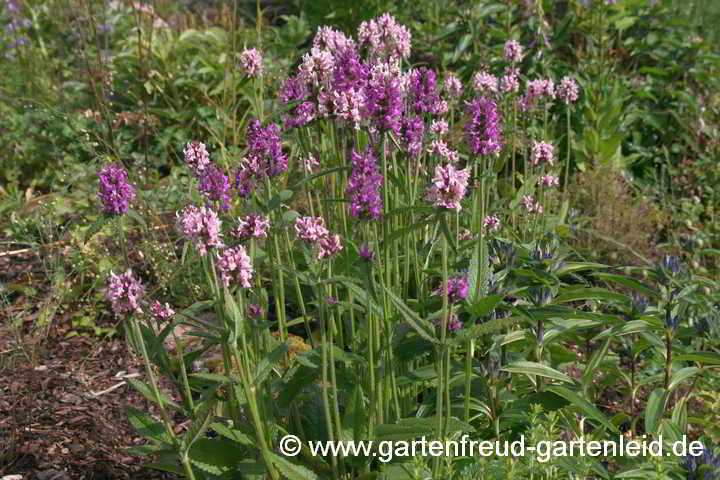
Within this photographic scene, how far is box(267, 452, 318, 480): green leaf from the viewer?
190 cm

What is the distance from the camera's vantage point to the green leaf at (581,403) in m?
2.12

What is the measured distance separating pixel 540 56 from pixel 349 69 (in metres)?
2.75

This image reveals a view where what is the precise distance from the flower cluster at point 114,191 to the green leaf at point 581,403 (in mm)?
1356

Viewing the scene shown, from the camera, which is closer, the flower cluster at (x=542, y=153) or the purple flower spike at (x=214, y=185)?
the purple flower spike at (x=214, y=185)

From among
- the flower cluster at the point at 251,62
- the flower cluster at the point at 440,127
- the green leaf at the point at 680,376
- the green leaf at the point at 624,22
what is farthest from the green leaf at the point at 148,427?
the green leaf at the point at 624,22

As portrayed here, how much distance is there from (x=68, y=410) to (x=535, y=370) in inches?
77.0

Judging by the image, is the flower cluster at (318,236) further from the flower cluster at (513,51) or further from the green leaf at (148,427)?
the flower cluster at (513,51)


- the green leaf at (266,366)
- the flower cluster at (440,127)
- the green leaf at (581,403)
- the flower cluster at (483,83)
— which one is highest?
the flower cluster at (483,83)

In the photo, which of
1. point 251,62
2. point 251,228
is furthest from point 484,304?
point 251,62

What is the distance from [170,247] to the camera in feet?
12.8

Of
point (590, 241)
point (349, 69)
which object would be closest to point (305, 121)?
point (349, 69)

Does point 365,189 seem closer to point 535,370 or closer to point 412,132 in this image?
point 412,132

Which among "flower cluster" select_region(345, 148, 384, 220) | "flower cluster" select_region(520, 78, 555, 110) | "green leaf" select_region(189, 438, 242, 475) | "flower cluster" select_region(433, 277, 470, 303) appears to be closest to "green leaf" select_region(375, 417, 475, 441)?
"flower cluster" select_region(433, 277, 470, 303)

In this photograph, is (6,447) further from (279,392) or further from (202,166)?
(202,166)
